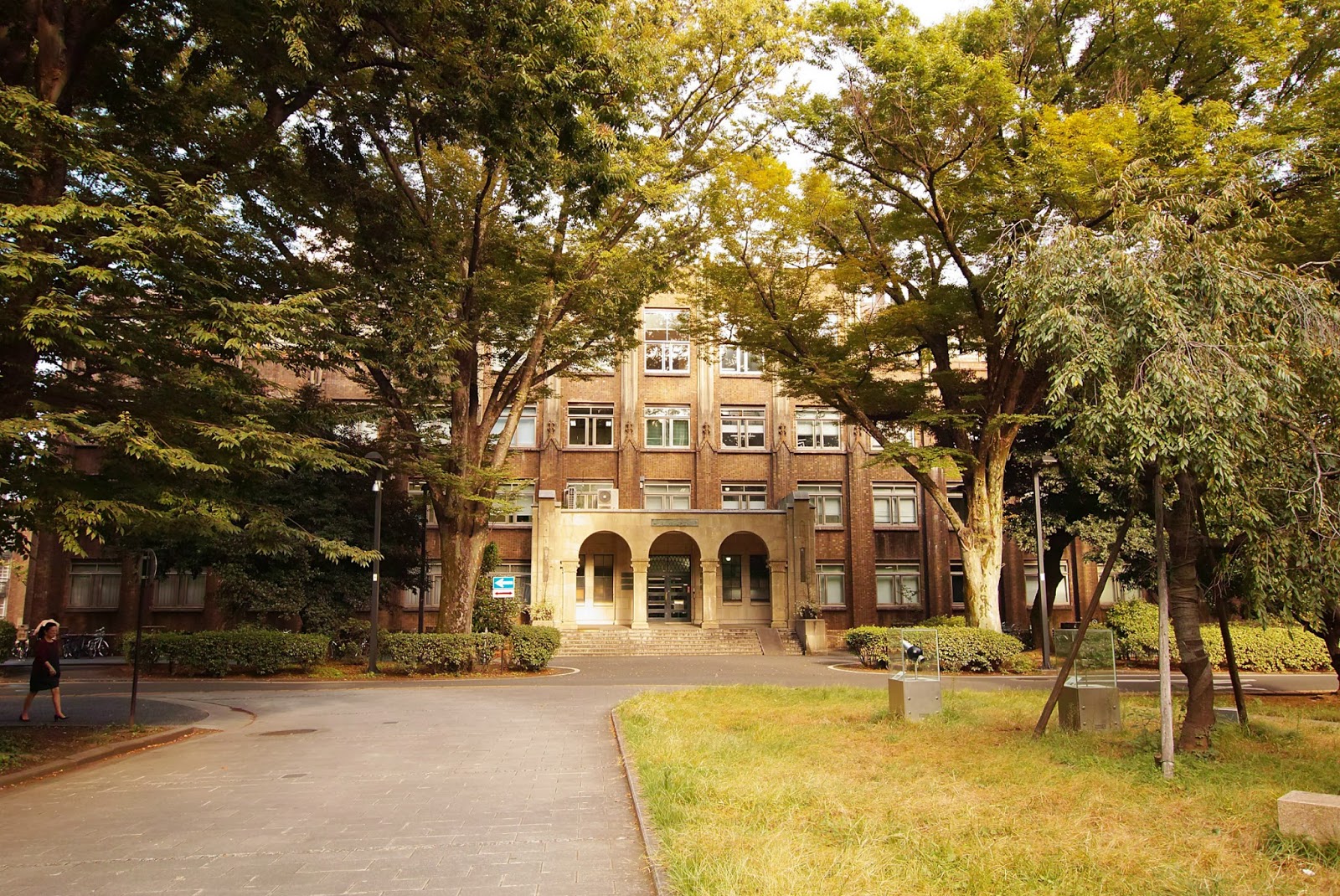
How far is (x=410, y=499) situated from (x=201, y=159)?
712 inches

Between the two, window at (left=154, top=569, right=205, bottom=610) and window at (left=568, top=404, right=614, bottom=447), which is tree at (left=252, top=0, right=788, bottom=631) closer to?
window at (left=568, top=404, right=614, bottom=447)

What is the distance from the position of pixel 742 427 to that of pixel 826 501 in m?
4.84

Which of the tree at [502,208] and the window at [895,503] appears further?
the window at [895,503]

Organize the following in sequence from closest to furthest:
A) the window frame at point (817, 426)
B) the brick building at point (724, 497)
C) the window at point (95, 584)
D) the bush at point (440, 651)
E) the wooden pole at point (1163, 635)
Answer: the wooden pole at point (1163, 635), the bush at point (440, 651), the window at point (95, 584), the brick building at point (724, 497), the window frame at point (817, 426)

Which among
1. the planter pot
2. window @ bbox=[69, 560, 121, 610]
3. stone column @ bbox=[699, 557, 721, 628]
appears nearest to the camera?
the planter pot

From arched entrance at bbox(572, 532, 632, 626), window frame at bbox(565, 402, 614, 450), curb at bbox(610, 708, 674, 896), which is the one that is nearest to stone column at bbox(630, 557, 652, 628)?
arched entrance at bbox(572, 532, 632, 626)

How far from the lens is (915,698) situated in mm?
11922

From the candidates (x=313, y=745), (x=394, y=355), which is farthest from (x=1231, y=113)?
(x=313, y=745)

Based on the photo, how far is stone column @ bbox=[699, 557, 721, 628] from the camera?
1300 inches

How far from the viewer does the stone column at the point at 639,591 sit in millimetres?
32688

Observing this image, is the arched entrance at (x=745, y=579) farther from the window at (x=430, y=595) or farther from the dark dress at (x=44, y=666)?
the dark dress at (x=44, y=666)

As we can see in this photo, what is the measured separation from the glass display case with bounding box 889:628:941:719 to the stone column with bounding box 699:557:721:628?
20.3 meters

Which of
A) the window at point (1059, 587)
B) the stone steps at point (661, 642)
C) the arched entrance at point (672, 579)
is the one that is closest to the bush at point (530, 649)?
the stone steps at point (661, 642)

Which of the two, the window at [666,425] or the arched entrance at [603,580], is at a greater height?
the window at [666,425]
